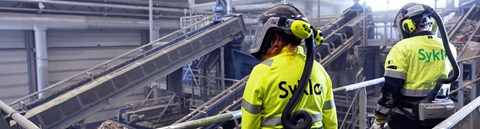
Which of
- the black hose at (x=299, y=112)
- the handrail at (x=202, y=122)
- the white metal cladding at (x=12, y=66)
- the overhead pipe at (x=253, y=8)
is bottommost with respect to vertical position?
the white metal cladding at (x=12, y=66)

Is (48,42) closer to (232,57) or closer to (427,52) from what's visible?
(232,57)

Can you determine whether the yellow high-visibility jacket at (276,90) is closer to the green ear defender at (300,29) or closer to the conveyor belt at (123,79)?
the green ear defender at (300,29)

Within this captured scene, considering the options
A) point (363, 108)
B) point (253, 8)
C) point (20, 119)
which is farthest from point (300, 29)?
point (253, 8)

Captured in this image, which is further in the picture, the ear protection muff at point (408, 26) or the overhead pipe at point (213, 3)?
the overhead pipe at point (213, 3)

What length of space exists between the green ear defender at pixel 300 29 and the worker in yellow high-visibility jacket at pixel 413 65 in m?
1.22

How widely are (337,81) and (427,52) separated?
4.67 m

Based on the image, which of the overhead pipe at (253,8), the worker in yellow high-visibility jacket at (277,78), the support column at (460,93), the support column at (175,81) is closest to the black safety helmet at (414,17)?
the worker in yellow high-visibility jacket at (277,78)

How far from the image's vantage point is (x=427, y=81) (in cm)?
243

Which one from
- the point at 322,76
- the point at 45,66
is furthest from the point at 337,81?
the point at 45,66

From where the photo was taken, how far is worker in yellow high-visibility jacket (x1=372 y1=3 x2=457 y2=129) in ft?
7.92

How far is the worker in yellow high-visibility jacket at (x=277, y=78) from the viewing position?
4.94 ft

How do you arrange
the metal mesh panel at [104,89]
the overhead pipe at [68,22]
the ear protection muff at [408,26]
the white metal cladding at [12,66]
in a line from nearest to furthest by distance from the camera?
the ear protection muff at [408,26] < the metal mesh panel at [104,89] < the overhead pipe at [68,22] < the white metal cladding at [12,66]

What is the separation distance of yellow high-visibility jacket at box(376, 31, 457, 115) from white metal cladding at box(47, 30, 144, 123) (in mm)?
9314

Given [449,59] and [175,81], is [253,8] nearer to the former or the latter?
[175,81]
